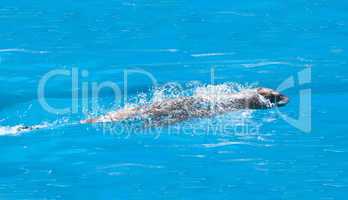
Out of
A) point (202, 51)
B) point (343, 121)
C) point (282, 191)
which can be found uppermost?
point (202, 51)

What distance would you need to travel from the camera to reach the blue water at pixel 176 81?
4664 mm

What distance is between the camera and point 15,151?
16.8ft

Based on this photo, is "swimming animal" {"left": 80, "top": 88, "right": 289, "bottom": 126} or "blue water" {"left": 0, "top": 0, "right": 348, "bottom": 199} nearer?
"blue water" {"left": 0, "top": 0, "right": 348, "bottom": 199}

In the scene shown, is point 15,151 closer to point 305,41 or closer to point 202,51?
point 202,51

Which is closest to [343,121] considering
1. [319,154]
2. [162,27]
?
[319,154]

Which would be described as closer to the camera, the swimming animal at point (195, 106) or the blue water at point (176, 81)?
the blue water at point (176, 81)

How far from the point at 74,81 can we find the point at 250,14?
88.2 inches

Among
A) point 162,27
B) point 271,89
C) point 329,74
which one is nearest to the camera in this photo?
point 271,89

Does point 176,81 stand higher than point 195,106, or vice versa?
point 176,81

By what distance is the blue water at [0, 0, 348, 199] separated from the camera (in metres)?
4.66

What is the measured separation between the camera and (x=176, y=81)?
6.45 m

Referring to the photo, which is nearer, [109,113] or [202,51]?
[109,113]

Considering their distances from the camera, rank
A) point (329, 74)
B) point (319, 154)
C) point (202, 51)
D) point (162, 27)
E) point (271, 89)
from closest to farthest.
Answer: point (319, 154)
point (271, 89)
point (329, 74)
point (202, 51)
point (162, 27)

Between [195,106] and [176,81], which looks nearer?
[195,106]
